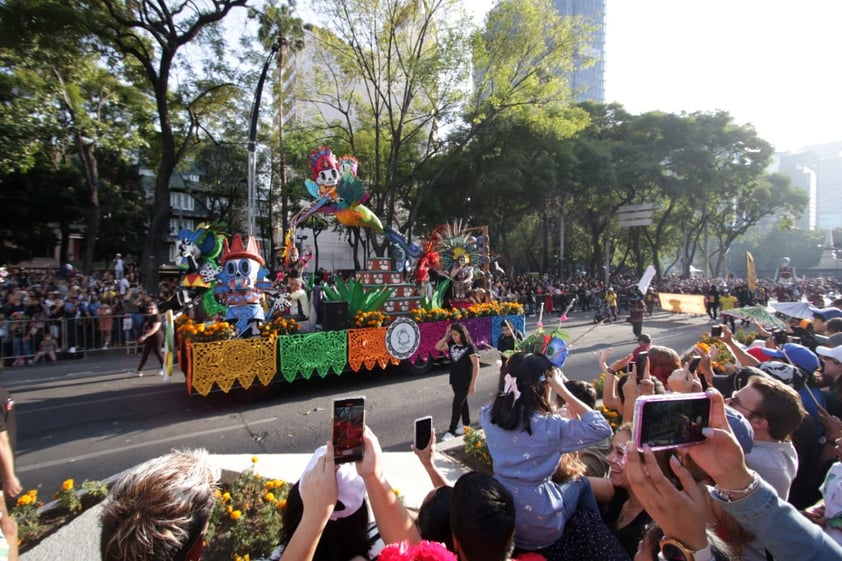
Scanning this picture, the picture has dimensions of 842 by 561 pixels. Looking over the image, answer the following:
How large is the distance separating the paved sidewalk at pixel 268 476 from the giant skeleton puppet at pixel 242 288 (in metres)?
3.10

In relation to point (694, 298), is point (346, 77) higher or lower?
higher

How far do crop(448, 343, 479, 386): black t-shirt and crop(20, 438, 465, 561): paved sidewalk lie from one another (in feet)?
2.39

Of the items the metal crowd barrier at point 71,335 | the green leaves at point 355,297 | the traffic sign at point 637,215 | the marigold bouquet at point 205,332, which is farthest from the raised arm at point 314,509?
the traffic sign at point 637,215

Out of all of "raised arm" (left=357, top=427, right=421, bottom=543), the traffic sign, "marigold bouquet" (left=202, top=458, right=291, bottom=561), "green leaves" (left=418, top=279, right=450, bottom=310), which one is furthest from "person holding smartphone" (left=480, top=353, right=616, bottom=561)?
the traffic sign

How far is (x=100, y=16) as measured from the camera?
1356 centimetres

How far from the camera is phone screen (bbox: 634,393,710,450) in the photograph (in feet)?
5.11

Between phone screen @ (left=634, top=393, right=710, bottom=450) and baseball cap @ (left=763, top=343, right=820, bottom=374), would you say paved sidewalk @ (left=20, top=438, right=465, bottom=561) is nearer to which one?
phone screen @ (left=634, top=393, right=710, bottom=450)

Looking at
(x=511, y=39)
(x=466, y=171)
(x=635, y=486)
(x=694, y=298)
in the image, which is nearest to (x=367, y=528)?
(x=635, y=486)

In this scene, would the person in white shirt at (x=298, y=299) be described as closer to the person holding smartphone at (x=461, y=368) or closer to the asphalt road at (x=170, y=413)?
the asphalt road at (x=170, y=413)

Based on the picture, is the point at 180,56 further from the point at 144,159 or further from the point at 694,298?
the point at 694,298

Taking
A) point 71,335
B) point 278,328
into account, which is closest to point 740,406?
point 278,328

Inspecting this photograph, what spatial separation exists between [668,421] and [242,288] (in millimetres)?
7692

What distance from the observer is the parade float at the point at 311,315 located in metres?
7.46

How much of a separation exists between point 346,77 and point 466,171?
26.8 feet
